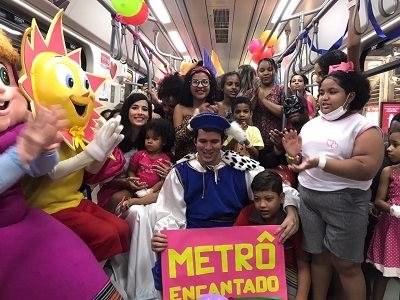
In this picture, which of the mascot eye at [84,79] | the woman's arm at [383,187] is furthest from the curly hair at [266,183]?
the mascot eye at [84,79]

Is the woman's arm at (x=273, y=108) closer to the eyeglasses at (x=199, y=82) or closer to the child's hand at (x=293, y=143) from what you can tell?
the eyeglasses at (x=199, y=82)

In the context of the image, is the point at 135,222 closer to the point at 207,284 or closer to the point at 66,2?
the point at 207,284

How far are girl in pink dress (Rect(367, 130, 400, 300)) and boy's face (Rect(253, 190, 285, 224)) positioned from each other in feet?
2.37

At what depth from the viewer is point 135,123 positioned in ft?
8.82

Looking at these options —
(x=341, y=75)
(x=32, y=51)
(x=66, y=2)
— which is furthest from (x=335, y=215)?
(x=66, y=2)

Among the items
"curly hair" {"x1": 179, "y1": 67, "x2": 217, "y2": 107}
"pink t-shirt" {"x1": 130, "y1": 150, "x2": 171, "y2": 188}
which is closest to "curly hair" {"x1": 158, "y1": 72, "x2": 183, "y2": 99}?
"curly hair" {"x1": 179, "y1": 67, "x2": 217, "y2": 107}

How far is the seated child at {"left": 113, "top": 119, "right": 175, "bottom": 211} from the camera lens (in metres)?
2.51

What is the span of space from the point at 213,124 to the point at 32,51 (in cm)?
105

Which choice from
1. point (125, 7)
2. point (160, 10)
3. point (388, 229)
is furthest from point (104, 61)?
point (388, 229)

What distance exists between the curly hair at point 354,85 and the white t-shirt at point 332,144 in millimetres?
82

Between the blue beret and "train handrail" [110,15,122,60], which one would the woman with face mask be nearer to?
the blue beret

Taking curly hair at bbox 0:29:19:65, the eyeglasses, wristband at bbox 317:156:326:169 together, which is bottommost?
wristband at bbox 317:156:326:169

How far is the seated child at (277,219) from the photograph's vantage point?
80.0 inches

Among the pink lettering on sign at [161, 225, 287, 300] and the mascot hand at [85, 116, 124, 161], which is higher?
the mascot hand at [85, 116, 124, 161]
